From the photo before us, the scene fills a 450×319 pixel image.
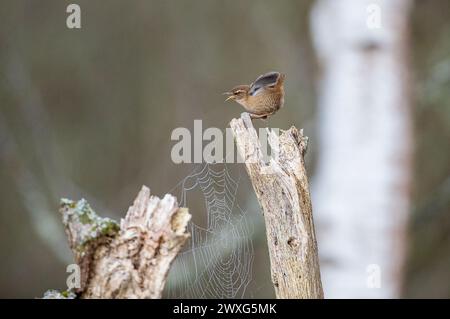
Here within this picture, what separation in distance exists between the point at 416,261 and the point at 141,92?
10.6 ft

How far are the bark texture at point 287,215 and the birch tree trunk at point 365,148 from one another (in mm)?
2580

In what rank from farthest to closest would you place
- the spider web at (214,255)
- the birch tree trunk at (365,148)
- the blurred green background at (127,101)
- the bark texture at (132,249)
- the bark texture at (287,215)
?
the blurred green background at (127,101), the spider web at (214,255), the birch tree trunk at (365,148), the bark texture at (287,215), the bark texture at (132,249)

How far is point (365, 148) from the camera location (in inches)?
187

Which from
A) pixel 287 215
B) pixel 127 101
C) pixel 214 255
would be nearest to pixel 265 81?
pixel 287 215

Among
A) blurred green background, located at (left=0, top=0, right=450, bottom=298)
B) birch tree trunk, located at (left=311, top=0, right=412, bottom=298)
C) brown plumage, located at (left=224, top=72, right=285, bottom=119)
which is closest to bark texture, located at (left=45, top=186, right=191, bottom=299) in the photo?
brown plumage, located at (left=224, top=72, right=285, bottom=119)

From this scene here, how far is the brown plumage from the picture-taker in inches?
102

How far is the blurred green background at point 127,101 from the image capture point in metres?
7.08

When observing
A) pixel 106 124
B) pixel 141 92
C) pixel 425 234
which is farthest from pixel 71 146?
pixel 425 234

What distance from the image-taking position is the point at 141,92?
7652mm

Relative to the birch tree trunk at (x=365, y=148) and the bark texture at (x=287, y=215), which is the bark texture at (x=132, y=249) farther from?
the birch tree trunk at (x=365, y=148)

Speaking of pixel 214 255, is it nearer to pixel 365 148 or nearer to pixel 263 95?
pixel 365 148

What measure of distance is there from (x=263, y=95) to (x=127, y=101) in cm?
516

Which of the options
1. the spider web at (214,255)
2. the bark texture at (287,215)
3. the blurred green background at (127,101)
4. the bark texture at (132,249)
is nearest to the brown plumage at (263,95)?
the bark texture at (287,215)

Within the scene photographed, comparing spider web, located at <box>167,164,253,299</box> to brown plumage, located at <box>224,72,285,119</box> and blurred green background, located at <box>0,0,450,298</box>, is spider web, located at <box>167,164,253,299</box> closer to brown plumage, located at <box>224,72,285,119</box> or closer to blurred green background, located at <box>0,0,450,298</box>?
blurred green background, located at <box>0,0,450,298</box>
